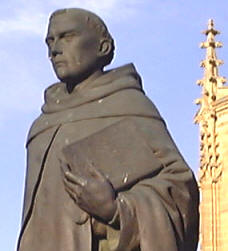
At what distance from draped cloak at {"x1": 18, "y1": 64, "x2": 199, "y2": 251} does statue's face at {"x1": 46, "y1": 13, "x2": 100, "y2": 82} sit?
0.28 feet

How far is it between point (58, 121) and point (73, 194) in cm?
52

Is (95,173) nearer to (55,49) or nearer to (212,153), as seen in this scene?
(55,49)

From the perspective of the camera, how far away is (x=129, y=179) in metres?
6.73

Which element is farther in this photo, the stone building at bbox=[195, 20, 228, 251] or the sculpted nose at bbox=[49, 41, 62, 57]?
the stone building at bbox=[195, 20, 228, 251]

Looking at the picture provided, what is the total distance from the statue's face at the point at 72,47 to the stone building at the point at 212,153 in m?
27.6

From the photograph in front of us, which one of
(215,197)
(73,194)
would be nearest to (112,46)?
(73,194)

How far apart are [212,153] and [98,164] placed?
2883 cm

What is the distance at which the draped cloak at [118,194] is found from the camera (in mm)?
6633

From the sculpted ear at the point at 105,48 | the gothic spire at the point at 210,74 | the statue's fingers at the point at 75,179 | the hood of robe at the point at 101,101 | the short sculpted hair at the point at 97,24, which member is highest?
the gothic spire at the point at 210,74

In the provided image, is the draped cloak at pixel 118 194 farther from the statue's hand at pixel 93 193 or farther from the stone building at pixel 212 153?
the stone building at pixel 212 153

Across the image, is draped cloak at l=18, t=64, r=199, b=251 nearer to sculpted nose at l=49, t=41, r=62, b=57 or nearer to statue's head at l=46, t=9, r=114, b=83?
statue's head at l=46, t=9, r=114, b=83

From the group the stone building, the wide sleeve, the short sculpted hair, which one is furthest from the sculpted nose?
the stone building

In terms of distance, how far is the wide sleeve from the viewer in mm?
6609

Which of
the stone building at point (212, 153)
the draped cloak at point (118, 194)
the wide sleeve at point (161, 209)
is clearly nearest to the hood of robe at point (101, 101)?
the draped cloak at point (118, 194)
